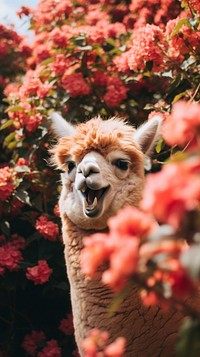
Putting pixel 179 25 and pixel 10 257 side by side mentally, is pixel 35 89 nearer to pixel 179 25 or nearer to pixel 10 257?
pixel 10 257

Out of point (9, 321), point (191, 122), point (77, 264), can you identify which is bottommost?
point (9, 321)

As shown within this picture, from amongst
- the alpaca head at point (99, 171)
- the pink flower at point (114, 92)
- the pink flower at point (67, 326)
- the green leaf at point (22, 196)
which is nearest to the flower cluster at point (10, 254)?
the green leaf at point (22, 196)

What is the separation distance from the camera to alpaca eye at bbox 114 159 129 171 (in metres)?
2.96

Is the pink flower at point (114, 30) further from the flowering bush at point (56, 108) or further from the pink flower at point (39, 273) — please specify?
the pink flower at point (39, 273)

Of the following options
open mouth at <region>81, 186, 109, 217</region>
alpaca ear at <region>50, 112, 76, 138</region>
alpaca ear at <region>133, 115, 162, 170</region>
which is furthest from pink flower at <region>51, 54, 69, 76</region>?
open mouth at <region>81, 186, 109, 217</region>

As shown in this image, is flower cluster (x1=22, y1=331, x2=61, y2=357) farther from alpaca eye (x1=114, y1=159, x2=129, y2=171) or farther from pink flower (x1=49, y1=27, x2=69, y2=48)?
pink flower (x1=49, y1=27, x2=69, y2=48)

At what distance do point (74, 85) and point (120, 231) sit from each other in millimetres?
3660

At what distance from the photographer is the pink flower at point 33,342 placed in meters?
4.56

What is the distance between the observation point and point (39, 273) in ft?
13.5

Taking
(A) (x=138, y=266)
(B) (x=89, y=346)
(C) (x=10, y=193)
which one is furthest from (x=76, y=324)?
(A) (x=138, y=266)

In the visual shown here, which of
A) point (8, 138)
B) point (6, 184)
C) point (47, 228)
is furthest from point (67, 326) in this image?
point (8, 138)

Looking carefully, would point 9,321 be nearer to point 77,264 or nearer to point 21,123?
point 21,123

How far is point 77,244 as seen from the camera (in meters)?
3.01

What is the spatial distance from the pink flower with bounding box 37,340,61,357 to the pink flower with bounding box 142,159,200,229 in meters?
3.44
